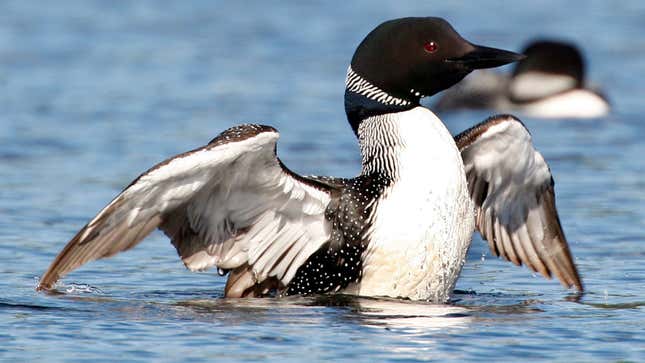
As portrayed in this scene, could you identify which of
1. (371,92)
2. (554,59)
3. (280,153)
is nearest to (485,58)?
(371,92)

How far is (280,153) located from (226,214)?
518 centimetres

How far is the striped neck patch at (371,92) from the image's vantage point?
7570 millimetres

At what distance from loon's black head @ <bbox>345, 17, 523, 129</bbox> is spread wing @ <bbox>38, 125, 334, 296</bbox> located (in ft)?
1.98

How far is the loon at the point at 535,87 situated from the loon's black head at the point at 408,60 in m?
8.28

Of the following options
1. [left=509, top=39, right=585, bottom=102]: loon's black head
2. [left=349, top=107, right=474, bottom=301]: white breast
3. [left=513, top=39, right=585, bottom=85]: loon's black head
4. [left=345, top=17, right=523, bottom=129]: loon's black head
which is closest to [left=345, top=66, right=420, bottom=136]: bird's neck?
[left=345, top=17, right=523, bottom=129]: loon's black head

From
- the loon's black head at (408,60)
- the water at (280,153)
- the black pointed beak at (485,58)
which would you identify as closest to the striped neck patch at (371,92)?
the loon's black head at (408,60)

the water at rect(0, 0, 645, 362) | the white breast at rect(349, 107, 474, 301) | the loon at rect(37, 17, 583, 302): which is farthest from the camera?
the white breast at rect(349, 107, 474, 301)

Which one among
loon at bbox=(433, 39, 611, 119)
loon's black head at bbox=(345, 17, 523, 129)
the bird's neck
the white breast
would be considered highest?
loon at bbox=(433, 39, 611, 119)

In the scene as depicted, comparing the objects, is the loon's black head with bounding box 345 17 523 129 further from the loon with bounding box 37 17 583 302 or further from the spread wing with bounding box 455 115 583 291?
the spread wing with bounding box 455 115 583 291

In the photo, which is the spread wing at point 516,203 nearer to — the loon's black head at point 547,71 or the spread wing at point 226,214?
the spread wing at point 226,214

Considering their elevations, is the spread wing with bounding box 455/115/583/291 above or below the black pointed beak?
below

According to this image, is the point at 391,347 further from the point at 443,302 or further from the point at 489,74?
the point at 489,74

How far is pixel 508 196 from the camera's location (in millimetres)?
8078

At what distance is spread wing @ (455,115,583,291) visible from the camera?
7.71 metres
